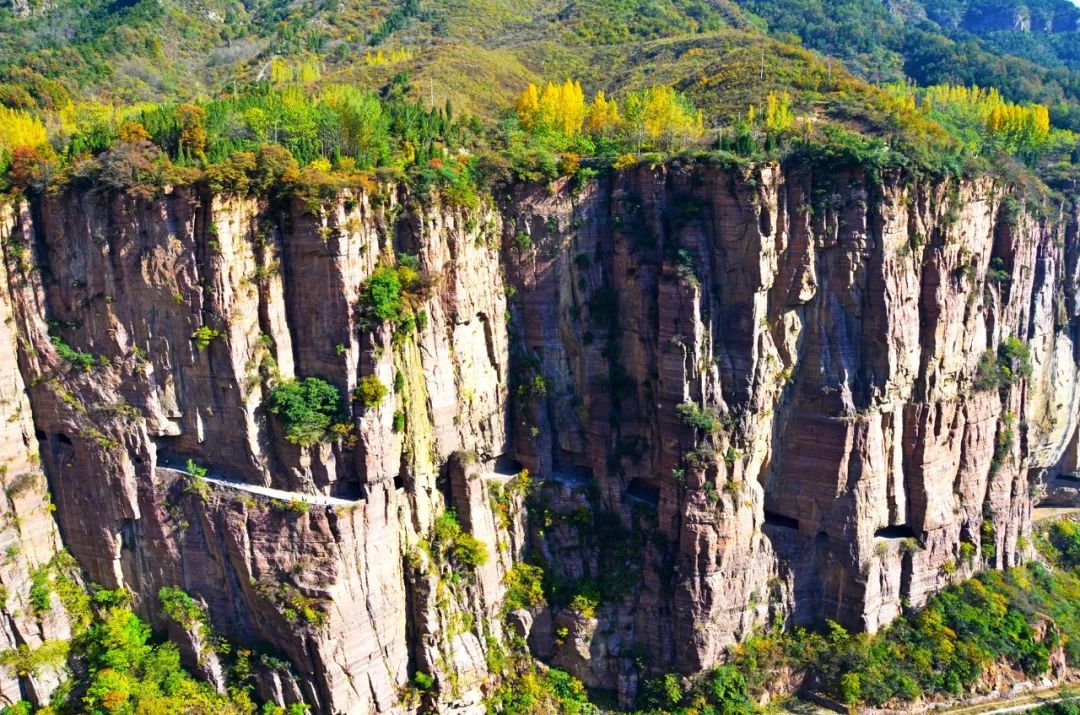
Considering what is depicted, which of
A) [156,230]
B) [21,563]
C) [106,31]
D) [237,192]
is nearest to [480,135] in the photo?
[237,192]

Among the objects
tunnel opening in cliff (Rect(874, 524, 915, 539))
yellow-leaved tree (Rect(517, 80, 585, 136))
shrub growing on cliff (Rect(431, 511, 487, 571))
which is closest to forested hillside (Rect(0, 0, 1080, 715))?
shrub growing on cliff (Rect(431, 511, 487, 571))

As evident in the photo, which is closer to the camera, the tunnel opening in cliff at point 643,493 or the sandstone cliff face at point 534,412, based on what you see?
the sandstone cliff face at point 534,412

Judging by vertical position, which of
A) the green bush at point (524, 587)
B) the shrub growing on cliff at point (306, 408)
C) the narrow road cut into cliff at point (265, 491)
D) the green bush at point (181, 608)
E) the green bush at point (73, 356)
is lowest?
the green bush at point (524, 587)

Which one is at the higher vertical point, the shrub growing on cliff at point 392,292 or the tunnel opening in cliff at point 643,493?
the shrub growing on cliff at point 392,292

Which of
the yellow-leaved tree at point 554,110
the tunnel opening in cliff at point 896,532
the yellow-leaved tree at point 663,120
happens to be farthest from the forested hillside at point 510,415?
the yellow-leaved tree at point 554,110

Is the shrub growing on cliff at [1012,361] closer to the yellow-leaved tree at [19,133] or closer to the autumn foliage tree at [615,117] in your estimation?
the autumn foliage tree at [615,117]

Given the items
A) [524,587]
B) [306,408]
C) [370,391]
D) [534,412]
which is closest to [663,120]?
[534,412]

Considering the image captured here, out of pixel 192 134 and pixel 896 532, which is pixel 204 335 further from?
pixel 896 532
